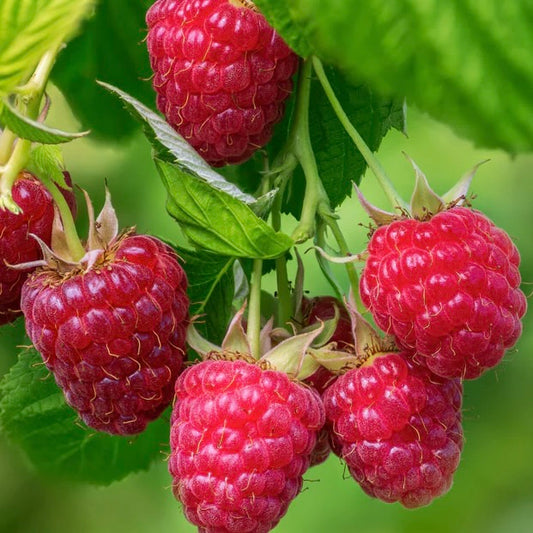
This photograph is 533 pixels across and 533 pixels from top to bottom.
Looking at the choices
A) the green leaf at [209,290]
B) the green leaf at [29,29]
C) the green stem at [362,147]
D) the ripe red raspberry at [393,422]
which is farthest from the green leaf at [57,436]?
the green leaf at [29,29]

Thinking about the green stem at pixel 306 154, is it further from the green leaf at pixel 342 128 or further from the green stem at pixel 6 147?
the green stem at pixel 6 147

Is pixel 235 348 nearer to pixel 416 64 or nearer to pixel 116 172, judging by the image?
pixel 416 64

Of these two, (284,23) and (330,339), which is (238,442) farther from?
(284,23)

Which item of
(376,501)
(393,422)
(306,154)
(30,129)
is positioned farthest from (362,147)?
(376,501)

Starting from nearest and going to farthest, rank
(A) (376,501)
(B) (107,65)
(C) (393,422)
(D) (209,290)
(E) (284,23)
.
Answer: (E) (284,23)
(C) (393,422)
(D) (209,290)
(B) (107,65)
(A) (376,501)

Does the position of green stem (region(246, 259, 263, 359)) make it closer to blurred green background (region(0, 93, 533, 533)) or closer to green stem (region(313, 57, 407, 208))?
green stem (region(313, 57, 407, 208))

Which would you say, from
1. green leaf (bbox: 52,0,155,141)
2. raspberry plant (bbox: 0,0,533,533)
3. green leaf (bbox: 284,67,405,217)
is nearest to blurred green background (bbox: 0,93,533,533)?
green leaf (bbox: 52,0,155,141)
